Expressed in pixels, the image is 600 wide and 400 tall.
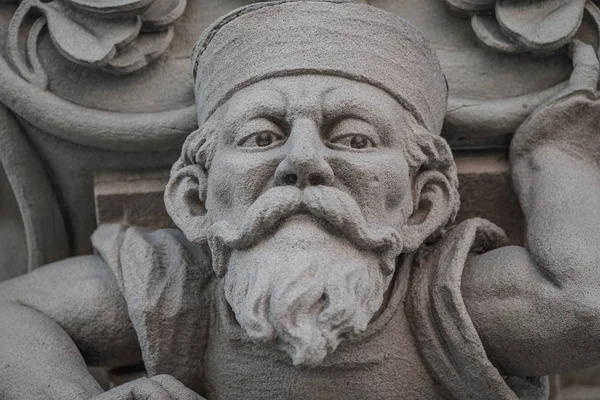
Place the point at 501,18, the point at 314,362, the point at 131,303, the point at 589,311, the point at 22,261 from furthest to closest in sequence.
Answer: the point at 22,261, the point at 501,18, the point at 131,303, the point at 589,311, the point at 314,362

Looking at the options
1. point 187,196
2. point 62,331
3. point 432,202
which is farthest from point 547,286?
point 62,331

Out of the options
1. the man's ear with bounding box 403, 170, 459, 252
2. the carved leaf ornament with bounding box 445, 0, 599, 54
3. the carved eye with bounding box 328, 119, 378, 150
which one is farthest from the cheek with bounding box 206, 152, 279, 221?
the carved leaf ornament with bounding box 445, 0, 599, 54

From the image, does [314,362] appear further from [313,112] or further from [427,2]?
[427,2]

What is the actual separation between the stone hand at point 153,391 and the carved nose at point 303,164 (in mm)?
417

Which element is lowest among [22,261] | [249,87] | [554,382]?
[554,382]

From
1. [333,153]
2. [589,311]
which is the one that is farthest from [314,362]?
[589,311]

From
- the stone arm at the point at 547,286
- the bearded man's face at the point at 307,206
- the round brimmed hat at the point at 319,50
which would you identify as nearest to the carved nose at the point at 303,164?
the bearded man's face at the point at 307,206

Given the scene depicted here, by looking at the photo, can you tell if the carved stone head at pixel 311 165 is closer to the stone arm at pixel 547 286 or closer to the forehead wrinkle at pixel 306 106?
the forehead wrinkle at pixel 306 106

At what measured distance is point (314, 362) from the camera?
1693 mm

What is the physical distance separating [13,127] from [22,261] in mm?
343

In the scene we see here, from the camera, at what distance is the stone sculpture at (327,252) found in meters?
1.88

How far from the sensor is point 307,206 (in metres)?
1.84

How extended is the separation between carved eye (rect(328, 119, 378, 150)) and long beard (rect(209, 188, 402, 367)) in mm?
125

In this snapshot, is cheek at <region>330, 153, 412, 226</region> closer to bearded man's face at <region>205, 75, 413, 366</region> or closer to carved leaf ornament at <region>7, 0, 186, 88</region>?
bearded man's face at <region>205, 75, 413, 366</region>
